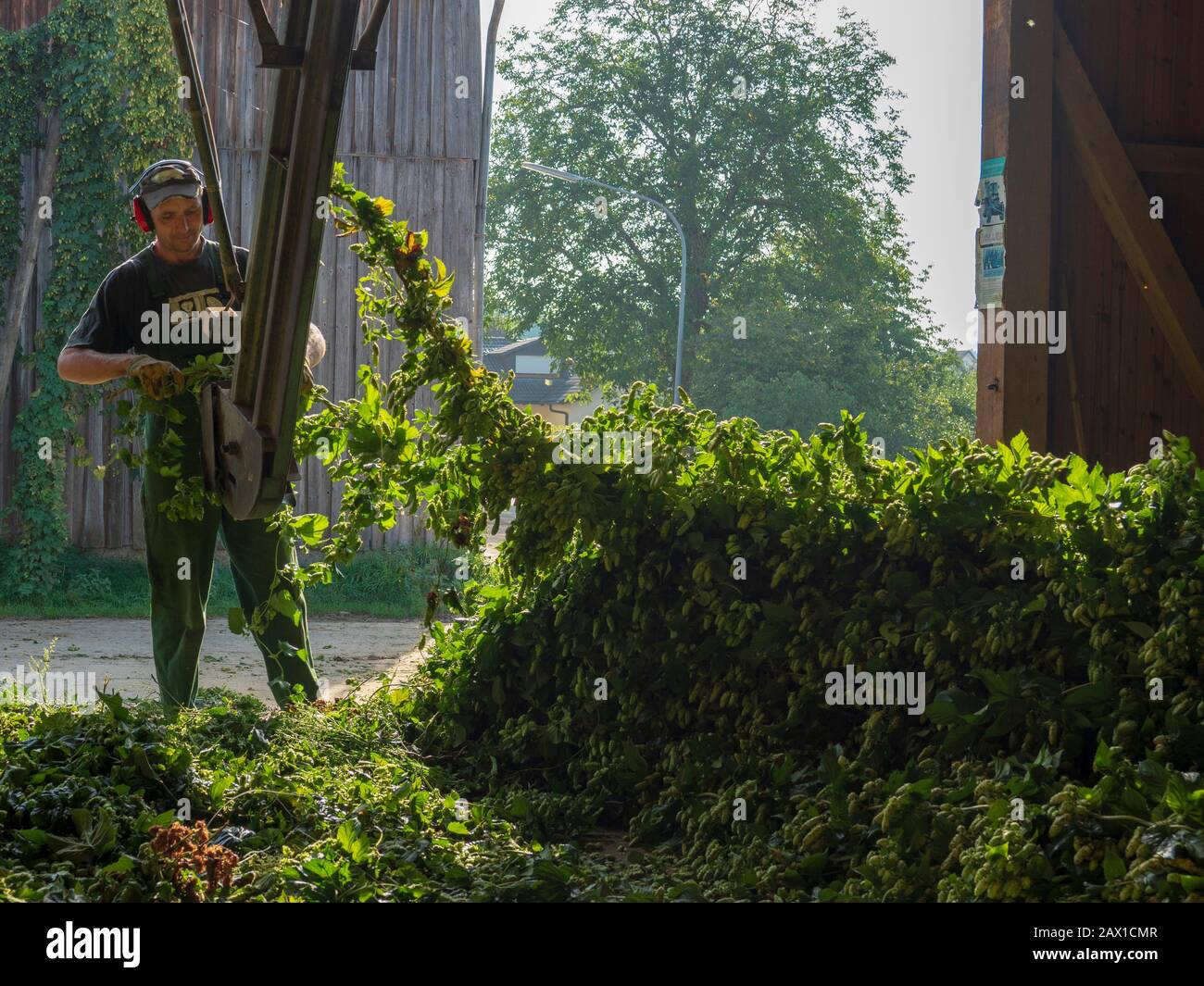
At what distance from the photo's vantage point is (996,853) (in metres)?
2.51

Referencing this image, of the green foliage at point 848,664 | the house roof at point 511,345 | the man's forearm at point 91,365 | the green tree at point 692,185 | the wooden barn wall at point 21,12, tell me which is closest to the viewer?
the green foliage at point 848,664

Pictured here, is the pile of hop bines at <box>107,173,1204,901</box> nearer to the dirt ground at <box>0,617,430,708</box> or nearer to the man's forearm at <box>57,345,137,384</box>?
the man's forearm at <box>57,345,137,384</box>

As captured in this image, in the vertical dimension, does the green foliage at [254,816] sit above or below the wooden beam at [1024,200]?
below

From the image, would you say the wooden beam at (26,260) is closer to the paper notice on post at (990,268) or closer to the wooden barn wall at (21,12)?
the wooden barn wall at (21,12)

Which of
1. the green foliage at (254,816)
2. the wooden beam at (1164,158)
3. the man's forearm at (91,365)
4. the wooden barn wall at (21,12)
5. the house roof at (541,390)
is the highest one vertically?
the house roof at (541,390)

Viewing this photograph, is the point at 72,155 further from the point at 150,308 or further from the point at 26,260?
the point at 150,308

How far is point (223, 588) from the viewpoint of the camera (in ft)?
36.0

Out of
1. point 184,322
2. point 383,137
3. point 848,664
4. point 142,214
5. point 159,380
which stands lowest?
point 848,664

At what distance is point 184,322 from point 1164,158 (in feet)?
14.4

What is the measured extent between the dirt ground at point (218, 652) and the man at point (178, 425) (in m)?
1.43

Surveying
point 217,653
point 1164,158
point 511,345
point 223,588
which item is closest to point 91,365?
point 217,653

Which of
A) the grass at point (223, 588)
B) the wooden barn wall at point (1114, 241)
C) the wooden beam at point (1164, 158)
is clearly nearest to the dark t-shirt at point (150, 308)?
the wooden barn wall at point (1114, 241)

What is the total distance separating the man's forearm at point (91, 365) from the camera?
4.52 m
